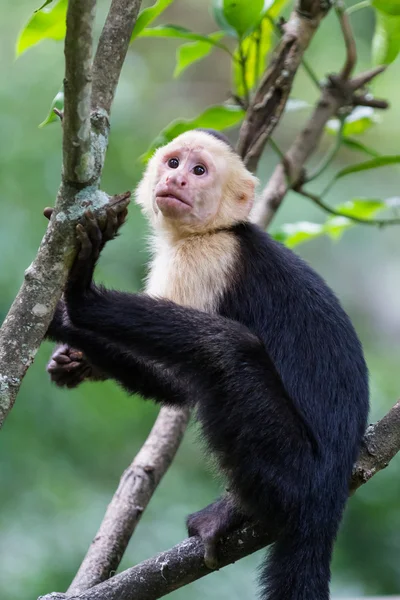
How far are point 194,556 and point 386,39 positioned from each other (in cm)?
243

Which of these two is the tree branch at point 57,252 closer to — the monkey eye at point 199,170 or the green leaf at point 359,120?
the monkey eye at point 199,170

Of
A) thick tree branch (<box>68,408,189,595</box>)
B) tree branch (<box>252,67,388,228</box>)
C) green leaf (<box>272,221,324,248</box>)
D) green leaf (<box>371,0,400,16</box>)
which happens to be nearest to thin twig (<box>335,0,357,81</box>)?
tree branch (<box>252,67,388,228</box>)

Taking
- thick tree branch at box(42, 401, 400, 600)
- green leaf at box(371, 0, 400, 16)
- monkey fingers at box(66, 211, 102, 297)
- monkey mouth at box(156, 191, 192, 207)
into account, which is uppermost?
green leaf at box(371, 0, 400, 16)

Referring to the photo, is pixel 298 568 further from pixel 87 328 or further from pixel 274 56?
pixel 274 56

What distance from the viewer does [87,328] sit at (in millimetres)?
2623

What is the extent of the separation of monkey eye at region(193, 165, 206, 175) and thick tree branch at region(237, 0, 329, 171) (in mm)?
618

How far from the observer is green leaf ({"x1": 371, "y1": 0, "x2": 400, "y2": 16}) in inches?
131

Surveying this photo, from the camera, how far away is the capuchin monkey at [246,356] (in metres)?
2.53

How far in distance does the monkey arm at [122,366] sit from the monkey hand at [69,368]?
0.20 ft

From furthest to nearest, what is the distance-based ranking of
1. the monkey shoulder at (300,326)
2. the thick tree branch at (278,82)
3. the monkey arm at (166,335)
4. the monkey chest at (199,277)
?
the thick tree branch at (278,82) < the monkey chest at (199,277) < the monkey shoulder at (300,326) < the monkey arm at (166,335)

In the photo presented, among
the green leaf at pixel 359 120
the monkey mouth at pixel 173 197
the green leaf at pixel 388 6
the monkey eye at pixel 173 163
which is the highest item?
the green leaf at pixel 359 120

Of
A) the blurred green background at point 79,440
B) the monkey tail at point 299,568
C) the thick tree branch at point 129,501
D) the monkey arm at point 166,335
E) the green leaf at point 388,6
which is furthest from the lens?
the blurred green background at point 79,440

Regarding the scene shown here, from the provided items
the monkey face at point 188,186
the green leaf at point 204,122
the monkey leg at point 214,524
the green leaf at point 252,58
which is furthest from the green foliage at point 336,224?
the monkey leg at point 214,524

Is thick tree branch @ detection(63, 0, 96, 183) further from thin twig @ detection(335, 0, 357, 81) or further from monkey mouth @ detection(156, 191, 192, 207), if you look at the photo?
thin twig @ detection(335, 0, 357, 81)
